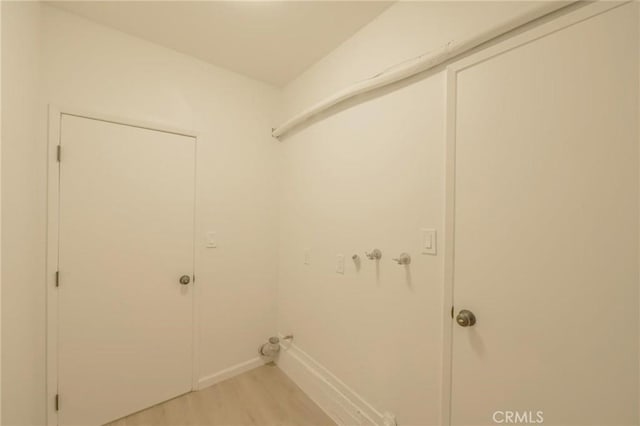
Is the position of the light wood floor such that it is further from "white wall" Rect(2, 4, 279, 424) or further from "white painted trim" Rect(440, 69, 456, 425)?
"white painted trim" Rect(440, 69, 456, 425)

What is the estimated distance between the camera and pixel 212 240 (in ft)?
6.70

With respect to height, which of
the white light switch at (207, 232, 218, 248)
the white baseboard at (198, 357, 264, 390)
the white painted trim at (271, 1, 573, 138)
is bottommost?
the white baseboard at (198, 357, 264, 390)

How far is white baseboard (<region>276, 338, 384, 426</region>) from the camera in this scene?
1.52 meters

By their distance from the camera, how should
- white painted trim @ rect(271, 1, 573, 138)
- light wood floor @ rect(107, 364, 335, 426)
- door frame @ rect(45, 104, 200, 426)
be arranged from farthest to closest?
light wood floor @ rect(107, 364, 335, 426), door frame @ rect(45, 104, 200, 426), white painted trim @ rect(271, 1, 573, 138)

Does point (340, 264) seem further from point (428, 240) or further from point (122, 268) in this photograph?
point (122, 268)

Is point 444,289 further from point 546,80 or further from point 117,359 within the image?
point 117,359

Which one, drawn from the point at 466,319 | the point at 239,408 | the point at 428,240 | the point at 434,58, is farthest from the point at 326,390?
the point at 434,58

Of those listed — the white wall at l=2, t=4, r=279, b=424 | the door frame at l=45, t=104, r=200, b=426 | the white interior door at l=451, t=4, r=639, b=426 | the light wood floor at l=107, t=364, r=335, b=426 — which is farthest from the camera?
the light wood floor at l=107, t=364, r=335, b=426

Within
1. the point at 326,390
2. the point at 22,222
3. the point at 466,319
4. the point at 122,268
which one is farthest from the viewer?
the point at 326,390

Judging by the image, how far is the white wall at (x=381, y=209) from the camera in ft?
4.00

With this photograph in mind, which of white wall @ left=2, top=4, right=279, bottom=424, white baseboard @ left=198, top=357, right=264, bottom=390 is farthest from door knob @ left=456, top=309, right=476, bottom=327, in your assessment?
white baseboard @ left=198, top=357, right=264, bottom=390

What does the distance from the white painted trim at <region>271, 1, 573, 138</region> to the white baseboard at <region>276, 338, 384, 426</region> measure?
76.6 inches

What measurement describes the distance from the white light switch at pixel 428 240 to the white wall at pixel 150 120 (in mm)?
1504

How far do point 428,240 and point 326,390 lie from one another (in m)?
1.36
